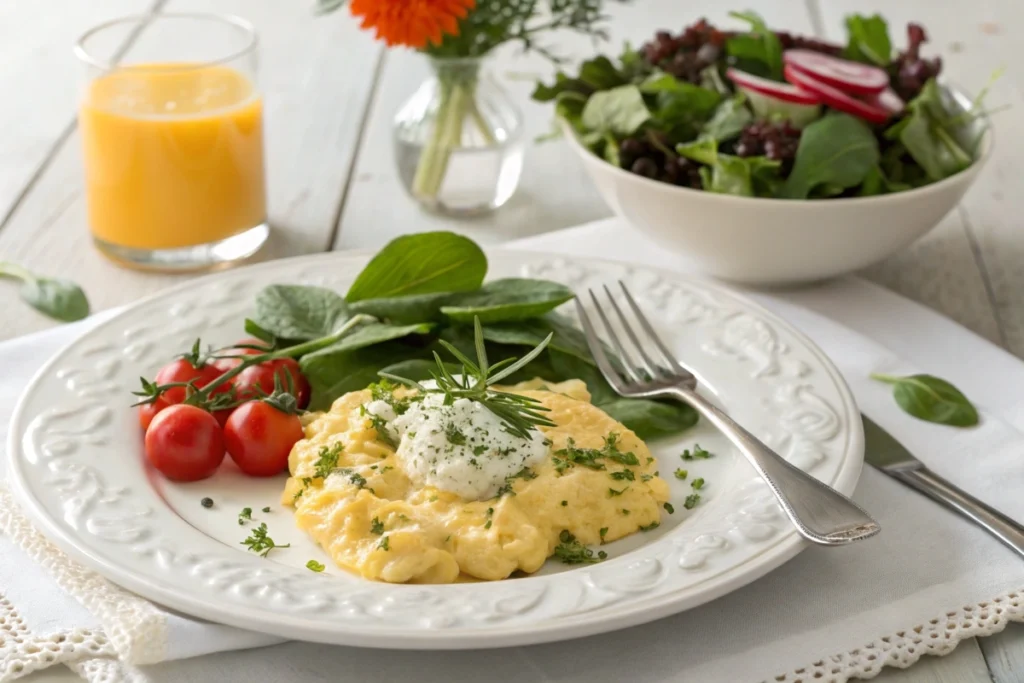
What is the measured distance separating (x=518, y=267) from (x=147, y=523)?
3.95ft

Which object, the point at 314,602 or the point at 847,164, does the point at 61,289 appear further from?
the point at 847,164

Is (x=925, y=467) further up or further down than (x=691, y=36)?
further down

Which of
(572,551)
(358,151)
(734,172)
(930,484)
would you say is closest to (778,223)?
(734,172)

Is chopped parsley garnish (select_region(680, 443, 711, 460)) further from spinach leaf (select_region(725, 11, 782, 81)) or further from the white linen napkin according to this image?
spinach leaf (select_region(725, 11, 782, 81))

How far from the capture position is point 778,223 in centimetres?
290

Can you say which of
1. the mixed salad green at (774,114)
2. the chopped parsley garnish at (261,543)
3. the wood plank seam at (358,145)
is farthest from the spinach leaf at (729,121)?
the chopped parsley garnish at (261,543)

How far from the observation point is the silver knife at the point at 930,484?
83.3 inches

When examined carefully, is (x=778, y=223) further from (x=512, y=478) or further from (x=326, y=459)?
(x=326, y=459)

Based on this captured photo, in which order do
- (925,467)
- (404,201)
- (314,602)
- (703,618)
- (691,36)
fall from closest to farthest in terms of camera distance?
(314,602) → (703,618) → (925,467) → (691,36) → (404,201)

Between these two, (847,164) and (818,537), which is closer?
(818,537)

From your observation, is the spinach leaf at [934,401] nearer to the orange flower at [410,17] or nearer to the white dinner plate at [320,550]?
the white dinner plate at [320,550]

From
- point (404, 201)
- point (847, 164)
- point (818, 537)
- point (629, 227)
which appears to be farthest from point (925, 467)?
point (404, 201)

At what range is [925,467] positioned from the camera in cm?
231

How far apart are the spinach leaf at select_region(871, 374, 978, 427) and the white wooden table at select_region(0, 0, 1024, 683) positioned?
0.55 meters
